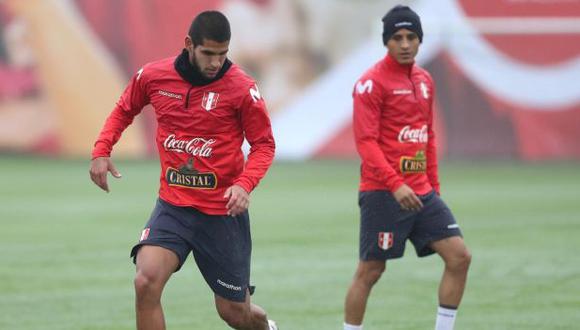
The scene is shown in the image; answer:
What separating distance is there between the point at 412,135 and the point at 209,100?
186cm

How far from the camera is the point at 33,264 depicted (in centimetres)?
1352

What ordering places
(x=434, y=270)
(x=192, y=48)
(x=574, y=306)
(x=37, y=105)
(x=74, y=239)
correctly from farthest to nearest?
(x=37, y=105) < (x=74, y=239) < (x=434, y=270) < (x=574, y=306) < (x=192, y=48)

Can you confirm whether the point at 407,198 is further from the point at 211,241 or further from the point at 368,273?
the point at 211,241

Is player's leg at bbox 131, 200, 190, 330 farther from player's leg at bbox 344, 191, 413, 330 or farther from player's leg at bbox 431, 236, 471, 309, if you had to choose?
player's leg at bbox 431, 236, 471, 309

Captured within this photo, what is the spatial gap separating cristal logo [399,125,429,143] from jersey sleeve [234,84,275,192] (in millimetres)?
1365

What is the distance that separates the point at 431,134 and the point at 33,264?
5875 millimetres

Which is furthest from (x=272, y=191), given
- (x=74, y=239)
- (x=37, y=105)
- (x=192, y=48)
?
(x=192, y=48)

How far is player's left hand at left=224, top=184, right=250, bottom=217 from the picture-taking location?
7496 mm

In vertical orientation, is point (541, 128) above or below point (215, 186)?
below

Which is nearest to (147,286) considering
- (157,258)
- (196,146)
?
(157,258)

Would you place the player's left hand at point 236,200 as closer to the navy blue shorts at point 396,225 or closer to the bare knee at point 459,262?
the navy blue shorts at point 396,225

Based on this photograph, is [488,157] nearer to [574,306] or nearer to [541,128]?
[541,128]

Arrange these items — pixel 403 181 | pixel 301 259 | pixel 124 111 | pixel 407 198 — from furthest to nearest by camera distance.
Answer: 1. pixel 301 259
2. pixel 403 181
3. pixel 407 198
4. pixel 124 111

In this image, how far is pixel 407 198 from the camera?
859 cm
